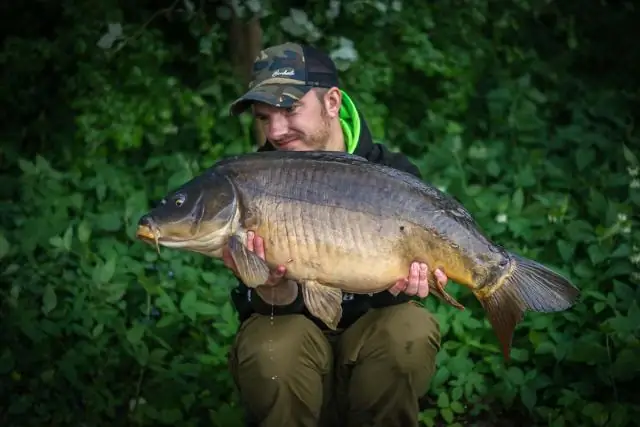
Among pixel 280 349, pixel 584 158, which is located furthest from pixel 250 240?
pixel 584 158

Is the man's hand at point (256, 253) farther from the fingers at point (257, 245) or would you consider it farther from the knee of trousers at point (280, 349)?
the knee of trousers at point (280, 349)

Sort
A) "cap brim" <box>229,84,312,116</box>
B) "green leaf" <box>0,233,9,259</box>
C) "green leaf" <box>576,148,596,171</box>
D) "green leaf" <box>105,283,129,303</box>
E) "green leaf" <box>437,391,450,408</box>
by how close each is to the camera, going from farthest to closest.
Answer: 1. "green leaf" <box>576,148,596,171</box>
2. "green leaf" <box>0,233,9,259</box>
3. "green leaf" <box>105,283,129,303</box>
4. "green leaf" <box>437,391,450,408</box>
5. "cap brim" <box>229,84,312,116</box>

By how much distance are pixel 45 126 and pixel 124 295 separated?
6.73 ft

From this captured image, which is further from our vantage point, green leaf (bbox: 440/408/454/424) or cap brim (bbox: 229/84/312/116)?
green leaf (bbox: 440/408/454/424)

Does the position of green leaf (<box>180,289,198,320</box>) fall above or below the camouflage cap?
below

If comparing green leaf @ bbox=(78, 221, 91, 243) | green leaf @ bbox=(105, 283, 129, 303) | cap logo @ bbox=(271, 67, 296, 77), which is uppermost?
cap logo @ bbox=(271, 67, 296, 77)

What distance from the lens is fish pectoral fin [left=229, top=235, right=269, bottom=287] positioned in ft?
6.51

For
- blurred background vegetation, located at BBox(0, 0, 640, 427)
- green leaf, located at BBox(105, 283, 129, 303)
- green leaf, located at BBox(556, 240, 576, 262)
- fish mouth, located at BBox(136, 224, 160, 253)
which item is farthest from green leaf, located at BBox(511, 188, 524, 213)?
fish mouth, located at BBox(136, 224, 160, 253)

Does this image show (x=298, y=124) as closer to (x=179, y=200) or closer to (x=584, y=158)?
(x=179, y=200)

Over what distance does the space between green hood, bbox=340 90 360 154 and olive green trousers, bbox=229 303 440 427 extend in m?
0.45

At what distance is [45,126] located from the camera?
4.89m

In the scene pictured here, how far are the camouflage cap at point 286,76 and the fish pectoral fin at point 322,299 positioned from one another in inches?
19.2

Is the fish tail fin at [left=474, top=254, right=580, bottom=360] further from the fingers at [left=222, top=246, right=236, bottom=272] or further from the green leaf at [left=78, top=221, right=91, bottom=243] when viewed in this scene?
the green leaf at [left=78, top=221, right=91, bottom=243]

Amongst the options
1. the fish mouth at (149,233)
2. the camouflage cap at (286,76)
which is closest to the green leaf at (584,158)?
the camouflage cap at (286,76)
